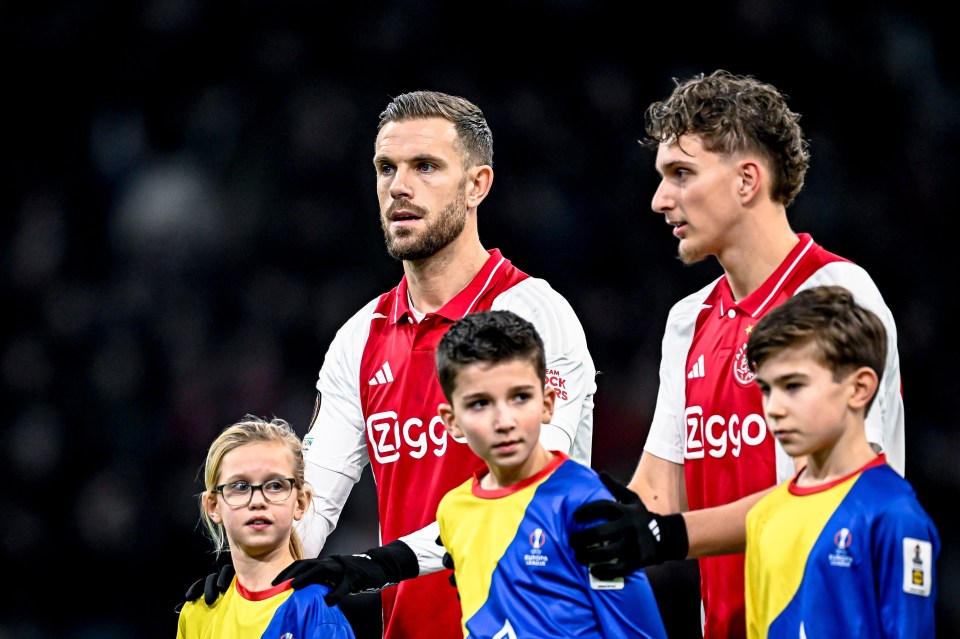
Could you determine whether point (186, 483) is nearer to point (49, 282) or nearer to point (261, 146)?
point (49, 282)

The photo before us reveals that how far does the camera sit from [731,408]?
255 centimetres

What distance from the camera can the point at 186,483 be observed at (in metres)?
5.17

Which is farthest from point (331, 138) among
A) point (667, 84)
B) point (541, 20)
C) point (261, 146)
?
point (667, 84)

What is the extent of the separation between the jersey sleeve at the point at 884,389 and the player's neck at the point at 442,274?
0.96m

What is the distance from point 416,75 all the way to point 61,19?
5.62ft

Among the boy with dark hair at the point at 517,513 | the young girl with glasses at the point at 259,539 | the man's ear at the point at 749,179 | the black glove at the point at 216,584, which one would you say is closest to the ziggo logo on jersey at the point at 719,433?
the boy with dark hair at the point at 517,513

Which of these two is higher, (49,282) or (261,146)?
(261,146)

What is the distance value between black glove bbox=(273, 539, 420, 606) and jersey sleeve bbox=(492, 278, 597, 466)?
1.37 ft

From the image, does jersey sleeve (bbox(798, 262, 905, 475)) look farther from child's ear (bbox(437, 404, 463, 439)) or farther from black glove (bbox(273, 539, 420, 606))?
Result: black glove (bbox(273, 539, 420, 606))

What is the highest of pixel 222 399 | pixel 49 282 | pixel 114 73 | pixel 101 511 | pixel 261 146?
pixel 114 73

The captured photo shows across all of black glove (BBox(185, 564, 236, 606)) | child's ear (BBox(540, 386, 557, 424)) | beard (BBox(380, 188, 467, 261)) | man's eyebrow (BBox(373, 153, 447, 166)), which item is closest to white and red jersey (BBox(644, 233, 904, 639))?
child's ear (BBox(540, 386, 557, 424))

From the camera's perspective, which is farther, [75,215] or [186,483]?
[75,215]

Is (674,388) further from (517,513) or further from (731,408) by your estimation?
(517,513)

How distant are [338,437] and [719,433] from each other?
42.8 inches
